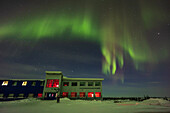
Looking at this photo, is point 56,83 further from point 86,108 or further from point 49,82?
point 86,108

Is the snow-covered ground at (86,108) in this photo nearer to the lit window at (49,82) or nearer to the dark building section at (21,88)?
the lit window at (49,82)

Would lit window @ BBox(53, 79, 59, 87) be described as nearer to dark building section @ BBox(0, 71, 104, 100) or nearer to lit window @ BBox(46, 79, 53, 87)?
dark building section @ BBox(0, 71, 104, 100)

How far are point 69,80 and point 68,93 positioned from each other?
5584mm

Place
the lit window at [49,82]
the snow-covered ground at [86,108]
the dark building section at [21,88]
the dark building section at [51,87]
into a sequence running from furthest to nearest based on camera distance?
the dark building section at [21,88]
the dark building section at [51,87]
the lit window at [49,82]
the snow-covered ground at [86,108]

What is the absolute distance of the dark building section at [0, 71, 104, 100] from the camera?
4244 cm

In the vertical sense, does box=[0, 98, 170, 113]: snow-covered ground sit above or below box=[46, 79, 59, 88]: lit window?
below

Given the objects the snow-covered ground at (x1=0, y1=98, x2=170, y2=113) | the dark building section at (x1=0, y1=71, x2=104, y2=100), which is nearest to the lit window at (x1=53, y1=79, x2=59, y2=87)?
the dark building section at (x1=0, y1=71, x2=104, y2=100)

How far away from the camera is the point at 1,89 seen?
4472cm

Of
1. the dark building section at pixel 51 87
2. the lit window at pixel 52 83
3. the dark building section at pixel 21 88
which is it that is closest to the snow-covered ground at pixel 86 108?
the lit window at pixel 52 83

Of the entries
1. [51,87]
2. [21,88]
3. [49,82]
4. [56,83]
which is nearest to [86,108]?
[56,83]

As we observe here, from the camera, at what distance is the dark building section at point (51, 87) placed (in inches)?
1671

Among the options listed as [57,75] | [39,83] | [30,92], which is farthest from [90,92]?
[30,92]

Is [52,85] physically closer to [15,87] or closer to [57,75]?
[57,75]

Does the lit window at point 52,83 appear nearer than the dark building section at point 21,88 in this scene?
Yes
